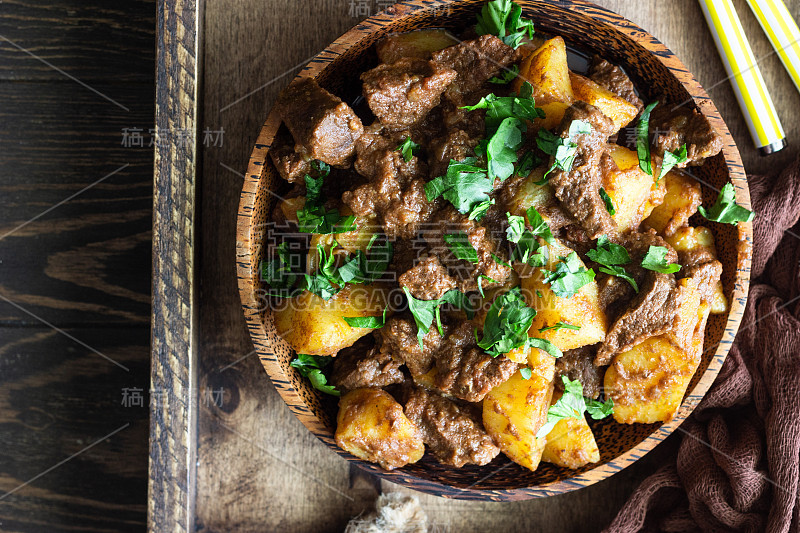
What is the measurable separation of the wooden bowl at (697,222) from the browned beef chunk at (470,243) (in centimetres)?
58

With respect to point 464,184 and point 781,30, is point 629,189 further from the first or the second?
point 781,30

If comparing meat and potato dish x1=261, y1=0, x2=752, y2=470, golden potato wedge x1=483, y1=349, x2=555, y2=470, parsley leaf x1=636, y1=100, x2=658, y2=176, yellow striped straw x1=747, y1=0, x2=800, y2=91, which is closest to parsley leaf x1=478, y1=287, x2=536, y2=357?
meat and potato dish x1=261, y1=0, x2=752, y2=470

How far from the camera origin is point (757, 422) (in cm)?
220

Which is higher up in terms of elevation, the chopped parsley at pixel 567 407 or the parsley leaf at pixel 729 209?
the parsley leaf at pixel 729 209

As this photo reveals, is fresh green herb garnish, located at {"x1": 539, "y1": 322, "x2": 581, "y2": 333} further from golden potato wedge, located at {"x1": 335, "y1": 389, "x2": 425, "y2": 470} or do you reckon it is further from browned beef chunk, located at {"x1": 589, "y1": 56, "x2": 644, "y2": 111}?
browned beef chunk, located at {"x1": 589, "y1": 56, "x2": 644, "y2": 111}

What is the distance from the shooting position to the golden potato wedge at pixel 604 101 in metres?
1.84

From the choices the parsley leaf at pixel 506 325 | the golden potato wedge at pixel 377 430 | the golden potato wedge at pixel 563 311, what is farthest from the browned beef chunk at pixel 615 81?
the golden potato wedge at pixel 377 430

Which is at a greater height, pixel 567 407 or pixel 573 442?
pixel 567 407

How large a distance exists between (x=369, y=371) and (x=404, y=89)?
2.82 ft

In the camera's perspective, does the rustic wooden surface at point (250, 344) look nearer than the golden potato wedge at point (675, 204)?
No

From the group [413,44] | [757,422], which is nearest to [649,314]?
[757,422]

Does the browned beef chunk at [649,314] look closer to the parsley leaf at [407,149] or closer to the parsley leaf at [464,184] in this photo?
the parsley leaf at [464,184]

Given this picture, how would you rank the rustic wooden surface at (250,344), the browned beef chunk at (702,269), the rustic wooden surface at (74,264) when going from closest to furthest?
the browned beef chunk at (702,269) < the rustic wooden surface at (250,344) < the rustic wooden surface at (74,264)

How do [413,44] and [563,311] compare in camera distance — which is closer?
[563,311]
